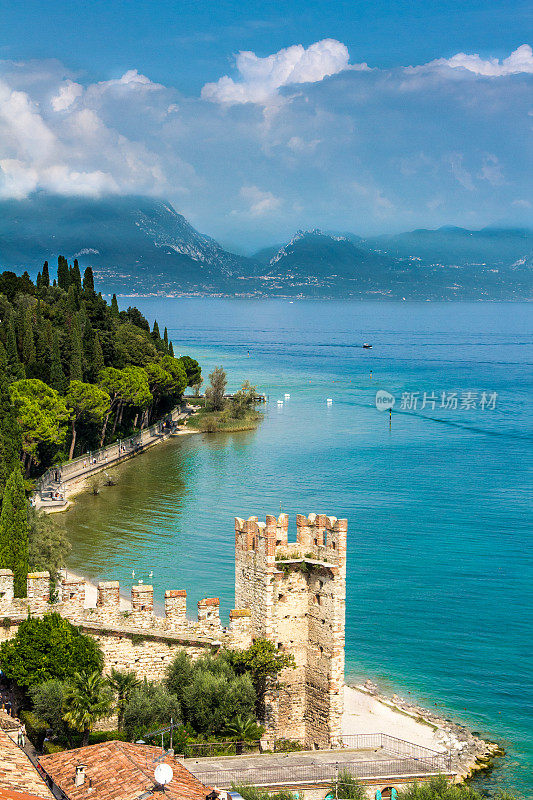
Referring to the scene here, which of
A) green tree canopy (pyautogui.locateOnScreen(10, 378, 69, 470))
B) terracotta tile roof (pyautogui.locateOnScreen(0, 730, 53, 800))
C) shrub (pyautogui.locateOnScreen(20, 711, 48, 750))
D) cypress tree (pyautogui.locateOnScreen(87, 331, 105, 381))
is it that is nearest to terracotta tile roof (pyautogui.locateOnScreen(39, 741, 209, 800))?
terracotta tile roof (pyautogui.locateOnScreen(0, 730, 53, 800))

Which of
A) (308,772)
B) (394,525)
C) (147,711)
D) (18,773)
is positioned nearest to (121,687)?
(147,711)

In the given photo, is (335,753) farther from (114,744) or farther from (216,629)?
(114,744)

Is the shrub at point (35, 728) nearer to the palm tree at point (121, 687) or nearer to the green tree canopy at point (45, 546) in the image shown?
the palm tree at point (121, 687)

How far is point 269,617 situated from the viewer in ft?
65.7

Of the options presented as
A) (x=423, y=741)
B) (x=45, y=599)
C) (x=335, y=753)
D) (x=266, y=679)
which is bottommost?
(x=423, y=741)

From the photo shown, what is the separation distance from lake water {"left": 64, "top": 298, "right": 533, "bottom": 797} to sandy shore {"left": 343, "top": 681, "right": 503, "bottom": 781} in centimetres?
61

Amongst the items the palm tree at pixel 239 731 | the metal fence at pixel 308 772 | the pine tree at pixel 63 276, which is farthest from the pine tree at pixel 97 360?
the metal fence at pixel 308 772

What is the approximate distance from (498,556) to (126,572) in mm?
17360

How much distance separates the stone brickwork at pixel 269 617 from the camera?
19.2 meters

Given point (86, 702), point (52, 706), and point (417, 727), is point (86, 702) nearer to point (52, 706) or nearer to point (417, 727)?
point (52, 706)

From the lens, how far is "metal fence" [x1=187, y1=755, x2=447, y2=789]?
677 inches

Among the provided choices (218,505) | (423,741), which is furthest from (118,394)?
(423,741)

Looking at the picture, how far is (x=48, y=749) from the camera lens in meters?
17.7

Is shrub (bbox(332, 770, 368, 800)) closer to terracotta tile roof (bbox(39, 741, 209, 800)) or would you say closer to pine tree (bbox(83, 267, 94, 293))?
terracotta tile roof (bbox(39, 741, 209, 800))
